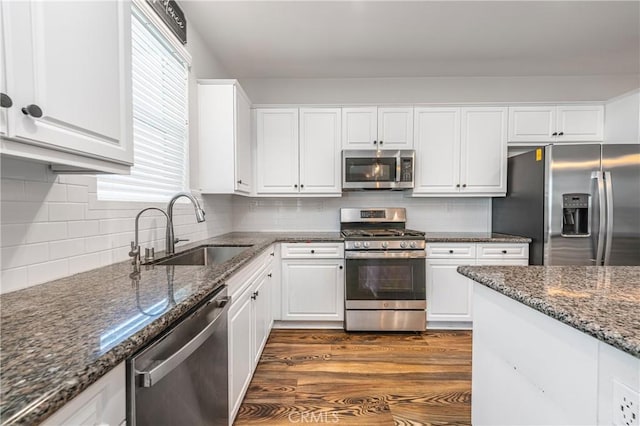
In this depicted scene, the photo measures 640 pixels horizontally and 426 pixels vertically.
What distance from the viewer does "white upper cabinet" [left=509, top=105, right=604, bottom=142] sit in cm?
300

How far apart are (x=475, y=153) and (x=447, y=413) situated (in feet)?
7.90

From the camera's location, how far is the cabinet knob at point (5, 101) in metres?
0.67

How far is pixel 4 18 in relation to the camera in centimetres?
69

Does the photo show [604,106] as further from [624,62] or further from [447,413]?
[447,413]

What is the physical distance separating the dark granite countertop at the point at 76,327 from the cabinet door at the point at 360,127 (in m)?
2.18

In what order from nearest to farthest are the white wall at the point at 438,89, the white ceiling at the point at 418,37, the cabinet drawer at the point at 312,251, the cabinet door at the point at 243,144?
1. the white ceiling at the point at 418,37
2. the cabinet door at the point at 243,144
3. the cabinet drawer at the point at 312,251
4. the white wall at the point at 438,89

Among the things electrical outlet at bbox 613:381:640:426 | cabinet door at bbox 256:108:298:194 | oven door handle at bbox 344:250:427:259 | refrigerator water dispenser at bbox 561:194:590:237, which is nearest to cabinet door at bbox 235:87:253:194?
cabinet door at bbox 256:108:298:194

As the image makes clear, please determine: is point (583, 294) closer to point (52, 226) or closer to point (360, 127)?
point (52, 226)

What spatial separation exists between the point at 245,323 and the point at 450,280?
2006 mm

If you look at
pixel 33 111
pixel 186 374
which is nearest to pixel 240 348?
pixel 186 374

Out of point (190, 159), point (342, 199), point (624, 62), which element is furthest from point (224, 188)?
point (624, 62)

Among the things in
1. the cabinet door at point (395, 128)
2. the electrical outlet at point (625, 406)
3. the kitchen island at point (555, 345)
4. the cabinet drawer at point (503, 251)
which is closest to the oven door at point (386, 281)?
the cabinet drawer at point (503, 251)

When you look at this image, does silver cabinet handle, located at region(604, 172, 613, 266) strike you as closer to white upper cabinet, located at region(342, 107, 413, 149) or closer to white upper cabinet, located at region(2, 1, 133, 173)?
white upper cabinet, located at region(342, 107, 413, 149)

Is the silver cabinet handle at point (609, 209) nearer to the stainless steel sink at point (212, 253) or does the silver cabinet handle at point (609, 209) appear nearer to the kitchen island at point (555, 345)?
the kitchen island at point (555, 345)
